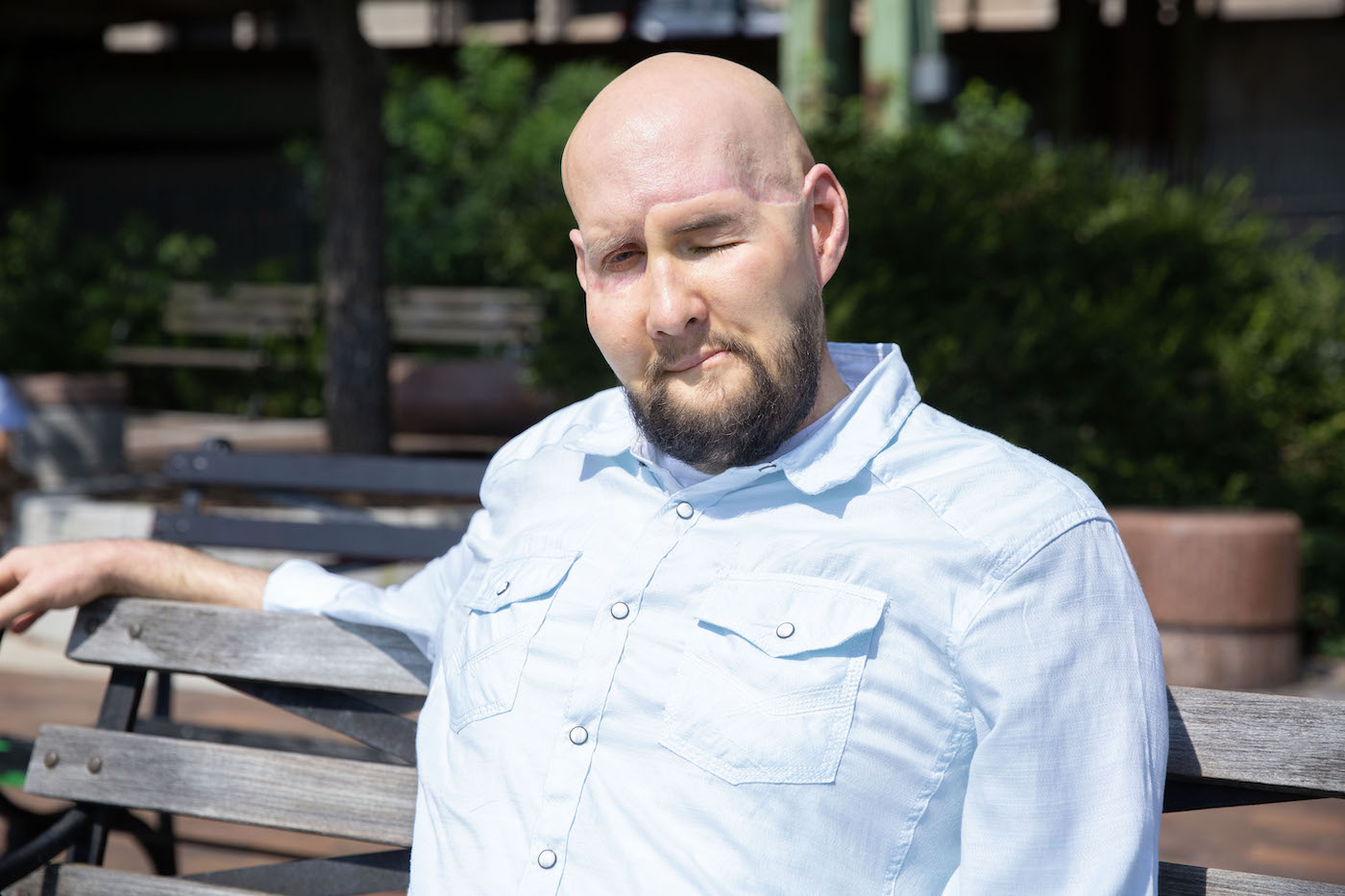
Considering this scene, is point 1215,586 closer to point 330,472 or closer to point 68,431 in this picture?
point 330,472

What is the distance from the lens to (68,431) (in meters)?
7.76

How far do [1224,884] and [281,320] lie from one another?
11958 mm

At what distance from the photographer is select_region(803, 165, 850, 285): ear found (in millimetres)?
1907

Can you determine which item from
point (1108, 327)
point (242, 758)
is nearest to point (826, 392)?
point (242, 758)

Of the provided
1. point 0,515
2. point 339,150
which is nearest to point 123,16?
point 339,150

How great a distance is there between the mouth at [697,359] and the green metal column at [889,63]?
777 cm

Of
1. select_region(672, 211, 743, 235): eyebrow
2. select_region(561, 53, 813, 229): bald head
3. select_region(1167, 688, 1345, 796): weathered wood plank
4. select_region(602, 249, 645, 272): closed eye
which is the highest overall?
select_region(561, 53, 813, 229): bald head

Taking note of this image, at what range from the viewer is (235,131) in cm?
1886

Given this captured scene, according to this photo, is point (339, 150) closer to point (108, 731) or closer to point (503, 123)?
point (108, 731)

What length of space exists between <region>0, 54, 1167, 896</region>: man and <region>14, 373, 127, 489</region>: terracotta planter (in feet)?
20.8

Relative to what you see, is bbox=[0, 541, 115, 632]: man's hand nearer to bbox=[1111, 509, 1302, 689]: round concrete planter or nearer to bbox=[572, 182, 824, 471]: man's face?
bbox=[572, 182, 824, 471]: man's face

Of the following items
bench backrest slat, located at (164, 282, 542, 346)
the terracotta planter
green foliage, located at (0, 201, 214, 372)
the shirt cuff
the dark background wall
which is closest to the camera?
the shirt cuff

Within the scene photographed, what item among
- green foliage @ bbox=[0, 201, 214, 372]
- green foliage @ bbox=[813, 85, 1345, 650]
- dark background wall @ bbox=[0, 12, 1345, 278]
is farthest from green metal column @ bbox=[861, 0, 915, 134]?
green foliage @ bbox=[0, 201, 214, 372]

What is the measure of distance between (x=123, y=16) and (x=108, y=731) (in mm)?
14645
